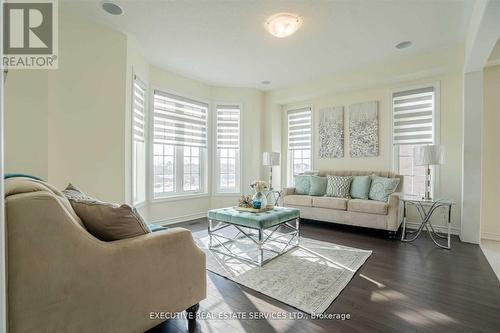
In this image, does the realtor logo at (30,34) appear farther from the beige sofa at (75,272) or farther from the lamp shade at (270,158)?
the lamp shade at (270,158)

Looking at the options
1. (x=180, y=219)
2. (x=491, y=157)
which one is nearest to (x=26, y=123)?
(x=180, y=219)

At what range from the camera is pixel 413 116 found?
170 inches

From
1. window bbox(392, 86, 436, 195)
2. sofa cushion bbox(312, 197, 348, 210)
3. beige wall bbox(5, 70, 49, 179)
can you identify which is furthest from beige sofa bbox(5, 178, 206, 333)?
window bbox(392, 86, 436, 195)

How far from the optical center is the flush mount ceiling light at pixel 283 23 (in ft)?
9.14

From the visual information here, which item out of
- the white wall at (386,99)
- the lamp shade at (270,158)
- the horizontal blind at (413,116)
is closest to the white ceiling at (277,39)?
the white wall at (386,99)

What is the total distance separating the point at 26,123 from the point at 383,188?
4861mm

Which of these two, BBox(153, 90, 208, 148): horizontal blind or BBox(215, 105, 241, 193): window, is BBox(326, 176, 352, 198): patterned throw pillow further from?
BBox(153, 90, 208, 148): horizontal blind

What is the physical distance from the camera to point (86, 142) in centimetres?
299

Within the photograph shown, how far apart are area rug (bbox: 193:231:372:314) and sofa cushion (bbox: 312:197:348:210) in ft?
3.00

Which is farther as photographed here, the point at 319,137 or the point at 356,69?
the point at 319,137

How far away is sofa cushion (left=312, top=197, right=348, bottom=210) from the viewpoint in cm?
413

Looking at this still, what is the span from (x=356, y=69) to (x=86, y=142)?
4493 mm

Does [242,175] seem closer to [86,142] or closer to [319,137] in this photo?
[319,137]

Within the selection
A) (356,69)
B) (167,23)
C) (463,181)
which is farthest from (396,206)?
(167,23)
